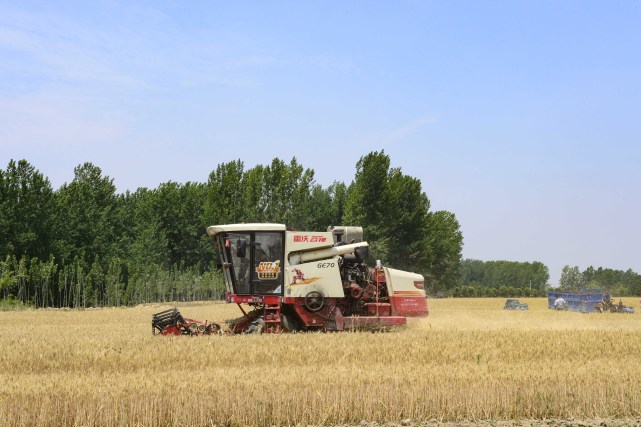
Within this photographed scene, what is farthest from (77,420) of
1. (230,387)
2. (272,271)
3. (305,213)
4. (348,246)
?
(305,213)

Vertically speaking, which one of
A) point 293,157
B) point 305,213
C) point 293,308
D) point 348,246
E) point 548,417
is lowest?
point 548,417

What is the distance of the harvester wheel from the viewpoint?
17609mm

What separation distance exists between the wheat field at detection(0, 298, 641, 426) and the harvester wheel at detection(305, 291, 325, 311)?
1.35 meters

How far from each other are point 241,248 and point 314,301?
83.9 inches

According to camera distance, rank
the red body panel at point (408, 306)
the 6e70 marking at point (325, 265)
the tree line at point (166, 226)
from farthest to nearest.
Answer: the tree line at point (166, 226) < the red body panel at point (408, 306) < the 6e70 marking at point (325, 265)

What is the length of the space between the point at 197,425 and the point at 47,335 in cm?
1049

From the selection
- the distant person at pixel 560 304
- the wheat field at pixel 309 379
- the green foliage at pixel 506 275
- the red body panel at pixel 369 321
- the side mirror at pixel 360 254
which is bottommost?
the wheat field at pixel 309 379

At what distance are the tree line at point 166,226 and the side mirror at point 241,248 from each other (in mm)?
28182

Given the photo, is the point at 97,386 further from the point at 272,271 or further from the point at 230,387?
the point at 272,271

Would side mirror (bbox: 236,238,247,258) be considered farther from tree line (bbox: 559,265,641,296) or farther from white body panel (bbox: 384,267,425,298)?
tree line (bbox: 559,265,641,296)

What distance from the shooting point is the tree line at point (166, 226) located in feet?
165

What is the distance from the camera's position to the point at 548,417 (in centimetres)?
914

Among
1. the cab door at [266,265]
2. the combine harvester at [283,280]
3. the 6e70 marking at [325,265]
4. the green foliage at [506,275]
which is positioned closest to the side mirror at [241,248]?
the combine harvester at [283,280]

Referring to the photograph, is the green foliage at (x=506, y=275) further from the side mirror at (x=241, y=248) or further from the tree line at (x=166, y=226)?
the side mirror at (x=241, y=248)
